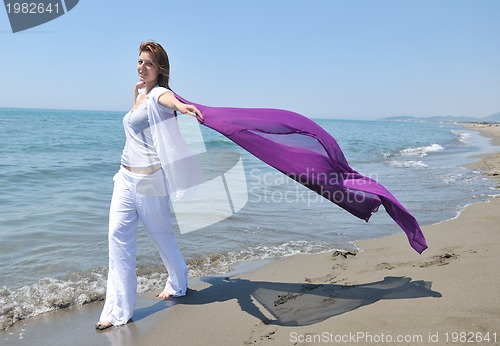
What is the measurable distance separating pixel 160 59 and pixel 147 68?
133 mm

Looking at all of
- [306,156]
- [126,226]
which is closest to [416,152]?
[306,156]

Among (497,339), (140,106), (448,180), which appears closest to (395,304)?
(497,339)

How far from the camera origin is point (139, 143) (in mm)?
3541

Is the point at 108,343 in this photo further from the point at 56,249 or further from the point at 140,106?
the point at 56,249

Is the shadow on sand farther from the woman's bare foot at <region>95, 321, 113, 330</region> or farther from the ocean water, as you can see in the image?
the ocean water

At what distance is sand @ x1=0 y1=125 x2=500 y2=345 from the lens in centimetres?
289

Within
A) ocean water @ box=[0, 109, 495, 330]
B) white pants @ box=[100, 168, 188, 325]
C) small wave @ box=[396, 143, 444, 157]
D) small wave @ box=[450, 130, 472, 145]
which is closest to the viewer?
white pants @ box=[100, 168, 188, 325]

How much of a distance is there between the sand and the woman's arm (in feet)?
5.70

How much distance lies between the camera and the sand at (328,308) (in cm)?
289

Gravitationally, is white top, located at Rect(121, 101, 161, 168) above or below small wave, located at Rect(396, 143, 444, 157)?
above

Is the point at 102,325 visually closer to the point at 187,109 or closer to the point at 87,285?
the point at 87,285

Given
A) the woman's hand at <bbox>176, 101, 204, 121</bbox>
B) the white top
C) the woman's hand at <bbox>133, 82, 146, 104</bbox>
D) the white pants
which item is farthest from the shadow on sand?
the woman's hand at <bbox>133, 82, 146, 104</bbox>

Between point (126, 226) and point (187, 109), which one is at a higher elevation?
point (187, 109)

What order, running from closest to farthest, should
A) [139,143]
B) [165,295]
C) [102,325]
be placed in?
[102,325]
[139,143]
[165,295]
